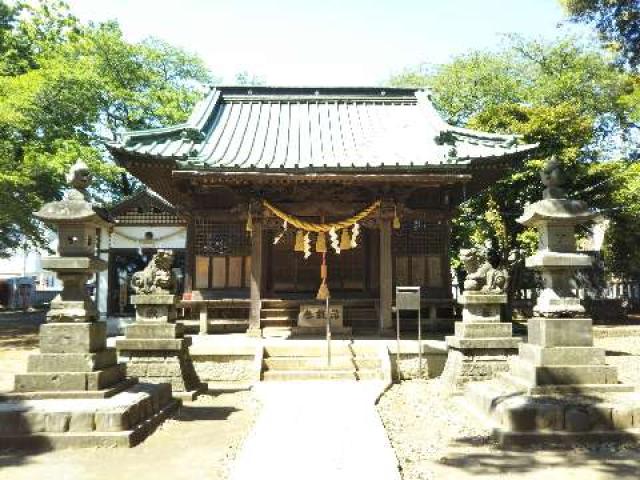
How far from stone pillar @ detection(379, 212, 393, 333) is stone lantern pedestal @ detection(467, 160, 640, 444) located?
238 inches

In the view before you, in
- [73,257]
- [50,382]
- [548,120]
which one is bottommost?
[50,382]

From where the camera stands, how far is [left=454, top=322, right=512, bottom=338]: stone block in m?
11.8

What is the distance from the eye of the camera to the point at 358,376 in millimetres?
12859

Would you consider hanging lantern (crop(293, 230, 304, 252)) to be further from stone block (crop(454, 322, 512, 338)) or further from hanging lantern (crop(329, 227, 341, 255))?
stone block (crop(454, 322, 512, 338))

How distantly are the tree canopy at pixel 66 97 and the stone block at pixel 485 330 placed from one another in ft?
53.7

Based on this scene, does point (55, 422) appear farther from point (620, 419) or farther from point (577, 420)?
point (620, 419)

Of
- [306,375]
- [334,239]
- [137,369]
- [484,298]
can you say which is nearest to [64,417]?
[137,369]

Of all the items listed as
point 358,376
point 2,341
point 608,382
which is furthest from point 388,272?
point 2,341

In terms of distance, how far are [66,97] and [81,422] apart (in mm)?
19903

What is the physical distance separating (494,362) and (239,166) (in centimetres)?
791

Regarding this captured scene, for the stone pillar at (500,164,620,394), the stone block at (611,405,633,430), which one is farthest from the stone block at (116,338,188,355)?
the stone block at (611,405,633,430)

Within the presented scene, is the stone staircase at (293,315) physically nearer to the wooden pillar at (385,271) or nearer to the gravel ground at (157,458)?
the wooden pillar at (385,271)

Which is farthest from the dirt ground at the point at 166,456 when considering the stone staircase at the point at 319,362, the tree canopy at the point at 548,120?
the tree canopy at the point at 548,120

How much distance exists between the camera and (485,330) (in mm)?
11859
